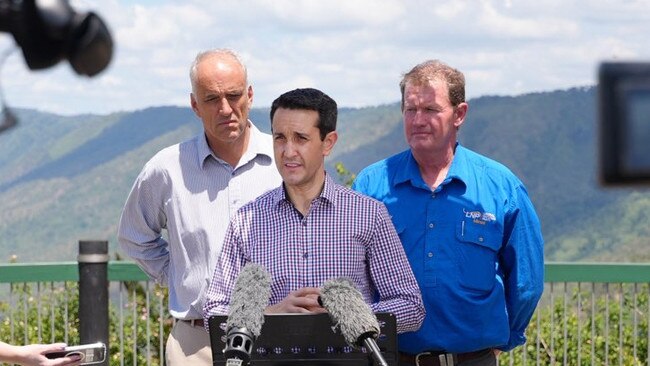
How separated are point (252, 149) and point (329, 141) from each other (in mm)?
937

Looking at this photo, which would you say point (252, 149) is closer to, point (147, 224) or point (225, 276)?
point (147, 224)

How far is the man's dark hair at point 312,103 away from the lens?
436 cm

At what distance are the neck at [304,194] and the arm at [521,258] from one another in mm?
988

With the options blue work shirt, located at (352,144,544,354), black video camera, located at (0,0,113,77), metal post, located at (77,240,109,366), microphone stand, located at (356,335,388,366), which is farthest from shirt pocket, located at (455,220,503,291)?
metal post, located at (77,240,109,366)

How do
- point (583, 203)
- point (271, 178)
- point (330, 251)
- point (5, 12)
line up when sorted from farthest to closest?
point (583, 203), point (271, 178), point (330, 251), point (5, 12)

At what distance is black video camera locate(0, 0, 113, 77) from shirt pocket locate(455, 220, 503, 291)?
3.08 metres

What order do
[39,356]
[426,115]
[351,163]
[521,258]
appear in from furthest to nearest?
1. [351,163]
2. [521,258]
3. [426,115]
4. [39,356]

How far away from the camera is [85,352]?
4.71 metres

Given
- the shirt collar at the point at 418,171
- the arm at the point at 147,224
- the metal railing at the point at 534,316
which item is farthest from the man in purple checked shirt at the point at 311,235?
the metal railing at the point at 534,316

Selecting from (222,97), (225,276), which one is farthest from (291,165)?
(222,97)

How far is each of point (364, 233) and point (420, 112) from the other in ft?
2.34

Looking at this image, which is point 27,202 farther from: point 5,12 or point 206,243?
point 5,12

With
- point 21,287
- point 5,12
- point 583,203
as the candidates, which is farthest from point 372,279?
point 583,203

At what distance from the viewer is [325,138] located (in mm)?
4398
